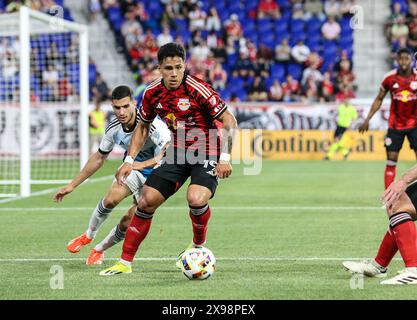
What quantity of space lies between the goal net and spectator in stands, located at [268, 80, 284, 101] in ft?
21.3

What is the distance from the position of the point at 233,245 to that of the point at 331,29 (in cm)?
2183

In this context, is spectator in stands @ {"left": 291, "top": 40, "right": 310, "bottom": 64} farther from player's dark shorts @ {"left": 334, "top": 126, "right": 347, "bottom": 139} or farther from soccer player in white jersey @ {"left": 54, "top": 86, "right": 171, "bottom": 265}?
soccer player in white jersey @ {"left": 54, "top": 86, "right": 171, "bottom": 265}

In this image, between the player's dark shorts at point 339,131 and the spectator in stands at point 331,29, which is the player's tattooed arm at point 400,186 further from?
the spectator in stands at point 331,29

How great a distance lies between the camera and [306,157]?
27.6m

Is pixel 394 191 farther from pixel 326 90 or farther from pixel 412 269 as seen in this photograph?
pixel 326 90

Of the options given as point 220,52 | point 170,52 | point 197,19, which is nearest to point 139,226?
point 170,52

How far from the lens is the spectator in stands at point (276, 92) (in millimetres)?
29156

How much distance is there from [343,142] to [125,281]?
2068cm

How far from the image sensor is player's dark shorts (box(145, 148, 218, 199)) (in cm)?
771

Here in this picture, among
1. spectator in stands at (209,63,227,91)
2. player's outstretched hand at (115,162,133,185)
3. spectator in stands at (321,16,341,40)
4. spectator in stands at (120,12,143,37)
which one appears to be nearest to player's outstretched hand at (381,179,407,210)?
player's outstretched hand at (115,162,133,185)

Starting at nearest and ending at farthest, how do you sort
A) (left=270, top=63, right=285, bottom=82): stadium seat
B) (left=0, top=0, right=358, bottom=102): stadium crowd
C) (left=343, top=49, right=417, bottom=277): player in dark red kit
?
(left=343, top=49, right=417, bottom=277): player in dark red kit
(left=0, top=0, right=358, bottom=102): stadium crowd
(left=270, top=63, right=285, bottom=82): stadium seat

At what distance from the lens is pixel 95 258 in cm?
840

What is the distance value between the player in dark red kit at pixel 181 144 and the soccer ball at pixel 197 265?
503 millimetres
